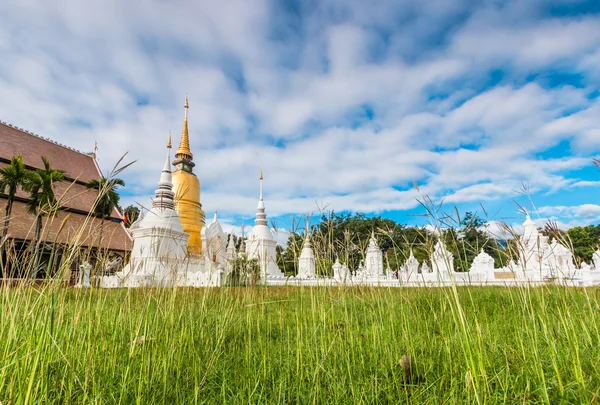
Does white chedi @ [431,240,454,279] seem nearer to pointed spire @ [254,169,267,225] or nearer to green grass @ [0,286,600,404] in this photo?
green grass @ [0,286,600,404]

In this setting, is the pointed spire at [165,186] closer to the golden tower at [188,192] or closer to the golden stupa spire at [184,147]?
the golden tower at [188,192]

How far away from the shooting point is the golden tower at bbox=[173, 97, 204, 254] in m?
24.5

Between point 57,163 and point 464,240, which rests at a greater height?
point 57,163

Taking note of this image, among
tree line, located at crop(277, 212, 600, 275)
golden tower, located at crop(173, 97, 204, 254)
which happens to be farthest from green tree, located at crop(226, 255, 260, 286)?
golden tower, located at crop(173, 97, 204, 254)

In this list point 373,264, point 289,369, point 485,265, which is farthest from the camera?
point 485,265

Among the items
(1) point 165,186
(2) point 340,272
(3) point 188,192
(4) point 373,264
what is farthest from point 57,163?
(2) point 340,272

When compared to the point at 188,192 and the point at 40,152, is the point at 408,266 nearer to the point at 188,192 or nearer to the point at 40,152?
the point at 188,192

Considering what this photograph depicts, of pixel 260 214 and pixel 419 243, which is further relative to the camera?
pixel 260 214

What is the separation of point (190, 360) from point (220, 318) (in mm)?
582

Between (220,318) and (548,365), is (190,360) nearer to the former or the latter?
(220,318)

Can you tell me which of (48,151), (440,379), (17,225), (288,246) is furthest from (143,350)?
(48,151)

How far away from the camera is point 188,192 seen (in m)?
26.5

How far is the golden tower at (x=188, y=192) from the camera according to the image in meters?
24.5

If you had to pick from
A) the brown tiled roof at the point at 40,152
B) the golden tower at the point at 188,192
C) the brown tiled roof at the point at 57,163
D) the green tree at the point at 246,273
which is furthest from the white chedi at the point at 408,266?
the brown tiled roof at the point at 40,152
